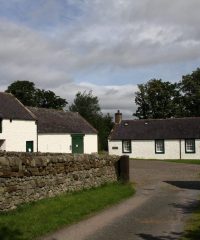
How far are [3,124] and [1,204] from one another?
2603 centimetres

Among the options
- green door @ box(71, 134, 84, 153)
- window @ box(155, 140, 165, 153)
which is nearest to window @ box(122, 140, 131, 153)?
window @ box(155, 140, 165, 153)

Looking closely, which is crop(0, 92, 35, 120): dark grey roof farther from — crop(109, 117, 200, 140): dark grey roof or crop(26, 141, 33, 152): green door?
crop(109, 117, 200, 140): dark grey roof

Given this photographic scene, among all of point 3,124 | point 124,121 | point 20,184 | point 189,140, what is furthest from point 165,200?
point 124,121

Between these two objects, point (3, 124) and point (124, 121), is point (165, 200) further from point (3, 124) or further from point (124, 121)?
point (124, 121)

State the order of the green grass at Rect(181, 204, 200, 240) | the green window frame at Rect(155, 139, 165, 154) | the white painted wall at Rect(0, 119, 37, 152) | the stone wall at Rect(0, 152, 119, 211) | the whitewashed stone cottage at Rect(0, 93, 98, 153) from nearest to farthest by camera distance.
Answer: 1. the green grass at Rect(181, 204, 200, 240)
2. the stone wall at Rect(0, 152, 119, 211)
3. the white painted wall at Rect(0, 119, 37, 152)
4. the whitewashed stone cottage at Rect(0, 93, 98, 153)
5. the green window frame at Rect(155, 139, 165, 154)

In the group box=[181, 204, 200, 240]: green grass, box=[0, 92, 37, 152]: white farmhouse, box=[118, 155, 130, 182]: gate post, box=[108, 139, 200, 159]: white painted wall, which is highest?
box=[0, 92, 37, 152]: white farmhouse

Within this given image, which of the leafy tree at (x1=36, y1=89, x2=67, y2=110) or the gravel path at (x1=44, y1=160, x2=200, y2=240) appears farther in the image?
the leafy tree at (x1=36, y1=89, x2=67, y2=110)

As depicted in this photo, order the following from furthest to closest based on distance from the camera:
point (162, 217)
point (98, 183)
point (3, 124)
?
point (3, 124) < point (98, 183) < point (162, 217)

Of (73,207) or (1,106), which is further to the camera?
(1,106)

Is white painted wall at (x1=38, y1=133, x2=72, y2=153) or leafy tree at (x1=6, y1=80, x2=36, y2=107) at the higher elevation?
leafy tree at (x1=6, y1=80, x2=36, y2=107)

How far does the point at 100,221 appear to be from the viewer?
1299 centimetres

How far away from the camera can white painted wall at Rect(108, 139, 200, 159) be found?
52.8 m

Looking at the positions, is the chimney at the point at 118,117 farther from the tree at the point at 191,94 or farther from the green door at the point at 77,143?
the tree at the point at 191,94

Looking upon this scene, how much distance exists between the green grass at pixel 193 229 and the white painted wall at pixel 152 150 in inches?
1541
